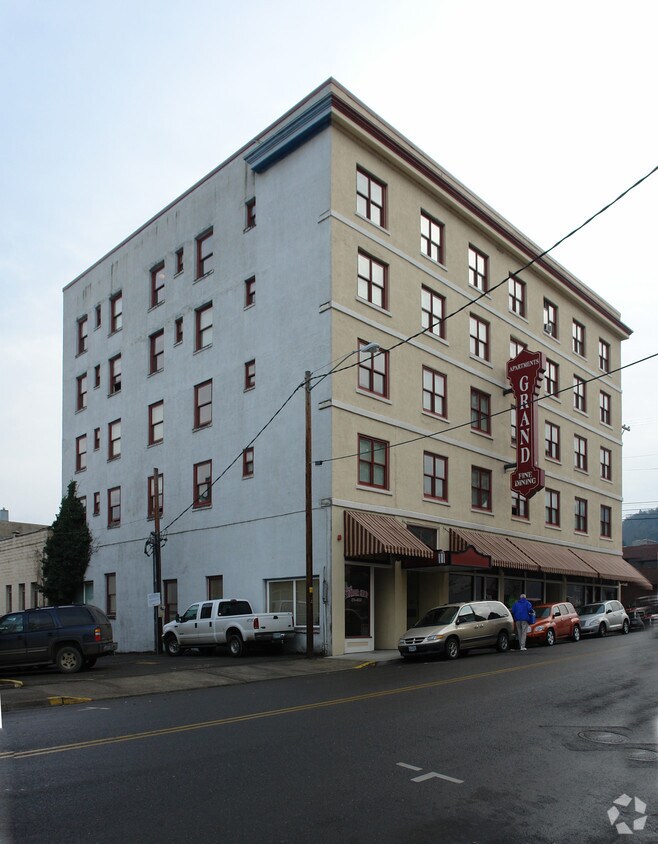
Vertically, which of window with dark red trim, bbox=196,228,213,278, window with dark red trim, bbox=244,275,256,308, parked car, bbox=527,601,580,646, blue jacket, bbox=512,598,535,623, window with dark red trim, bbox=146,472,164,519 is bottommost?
parked car, bbox=527,601,580,646

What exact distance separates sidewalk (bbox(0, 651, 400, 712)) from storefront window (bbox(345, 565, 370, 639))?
3.28 feet

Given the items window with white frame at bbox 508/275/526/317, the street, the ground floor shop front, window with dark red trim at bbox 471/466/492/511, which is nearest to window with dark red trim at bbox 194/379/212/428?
the ground floor shop front

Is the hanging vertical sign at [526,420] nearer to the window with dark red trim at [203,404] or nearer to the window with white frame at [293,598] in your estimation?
the window with white frame at [293,598]

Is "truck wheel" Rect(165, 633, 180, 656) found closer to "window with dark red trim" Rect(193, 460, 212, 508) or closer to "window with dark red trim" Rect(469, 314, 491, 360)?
"window with dark red trim" Rect(193, 460, 212, 508)

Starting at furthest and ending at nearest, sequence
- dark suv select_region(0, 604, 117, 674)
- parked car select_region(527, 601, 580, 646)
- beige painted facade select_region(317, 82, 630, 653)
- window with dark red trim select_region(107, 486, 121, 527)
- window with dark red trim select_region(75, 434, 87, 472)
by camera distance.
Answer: window with dark red trim select_region(75, 434, 87, 472) < window with dark red trim select_region(107, 486, 121, 527) < parked car select_region(527, 601, 580, 646) < beige painted facade select_region(317, 82, 630, 653) < dark suv select_region(0, 604, 117, 674)

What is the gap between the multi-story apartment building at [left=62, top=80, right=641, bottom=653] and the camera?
26859 millimetres

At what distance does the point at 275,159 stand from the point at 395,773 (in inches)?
994

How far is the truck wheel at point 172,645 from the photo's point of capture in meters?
27.1

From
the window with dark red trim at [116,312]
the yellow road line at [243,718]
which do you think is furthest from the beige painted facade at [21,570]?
the yellow road line at [243,718]

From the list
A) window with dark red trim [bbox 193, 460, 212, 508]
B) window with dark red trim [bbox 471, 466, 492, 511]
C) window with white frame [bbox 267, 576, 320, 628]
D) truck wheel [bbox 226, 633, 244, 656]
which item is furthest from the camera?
window with dark red trim [bbox 471, 466, 492, 511]

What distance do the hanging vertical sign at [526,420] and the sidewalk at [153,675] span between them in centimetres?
1118

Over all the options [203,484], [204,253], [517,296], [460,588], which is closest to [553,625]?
[460,588]

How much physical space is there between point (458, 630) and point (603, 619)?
12399mm

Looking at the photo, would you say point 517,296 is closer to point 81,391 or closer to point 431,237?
point 431,237
